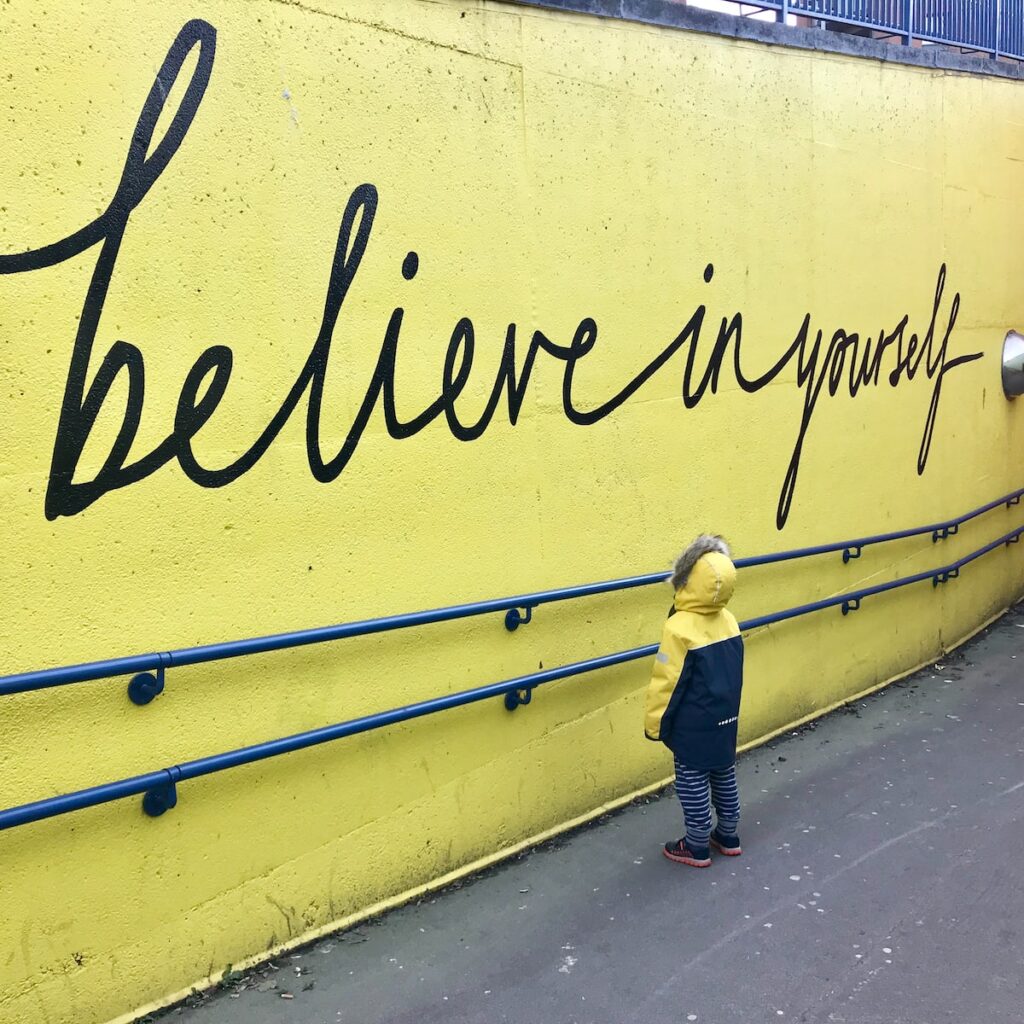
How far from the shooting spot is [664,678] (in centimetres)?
414

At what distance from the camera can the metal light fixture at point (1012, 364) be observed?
7859mm

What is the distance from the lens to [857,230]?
20.1ft

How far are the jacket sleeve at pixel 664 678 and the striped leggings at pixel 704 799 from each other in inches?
8.4

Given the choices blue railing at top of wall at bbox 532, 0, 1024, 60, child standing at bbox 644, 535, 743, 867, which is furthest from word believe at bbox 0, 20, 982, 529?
blue railing at top of wall at bbox 532, 0, 1024, 60

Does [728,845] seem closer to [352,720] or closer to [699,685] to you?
[699,685]

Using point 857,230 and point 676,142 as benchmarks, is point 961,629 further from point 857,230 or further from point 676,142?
point 676,142

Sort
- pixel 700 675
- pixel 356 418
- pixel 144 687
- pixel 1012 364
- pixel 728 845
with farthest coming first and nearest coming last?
pixel 1012 364
pixel 728 845
pixel 700 675
pixel 356 418
pixel 144 687

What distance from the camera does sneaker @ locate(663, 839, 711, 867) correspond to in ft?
14.0

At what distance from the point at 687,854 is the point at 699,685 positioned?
2.44ft

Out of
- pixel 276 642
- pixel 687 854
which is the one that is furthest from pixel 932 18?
pixel 276 642

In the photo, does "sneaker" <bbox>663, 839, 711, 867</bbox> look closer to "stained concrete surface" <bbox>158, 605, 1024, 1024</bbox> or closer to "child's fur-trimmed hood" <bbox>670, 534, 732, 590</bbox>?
"stained concrete surface" <bbox>158, 605, 1024, 1024</bbox>

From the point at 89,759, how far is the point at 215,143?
1.86 meters

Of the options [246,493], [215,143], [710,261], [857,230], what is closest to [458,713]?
[246,493]

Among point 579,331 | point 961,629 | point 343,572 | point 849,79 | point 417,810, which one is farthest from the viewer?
point 961,629
